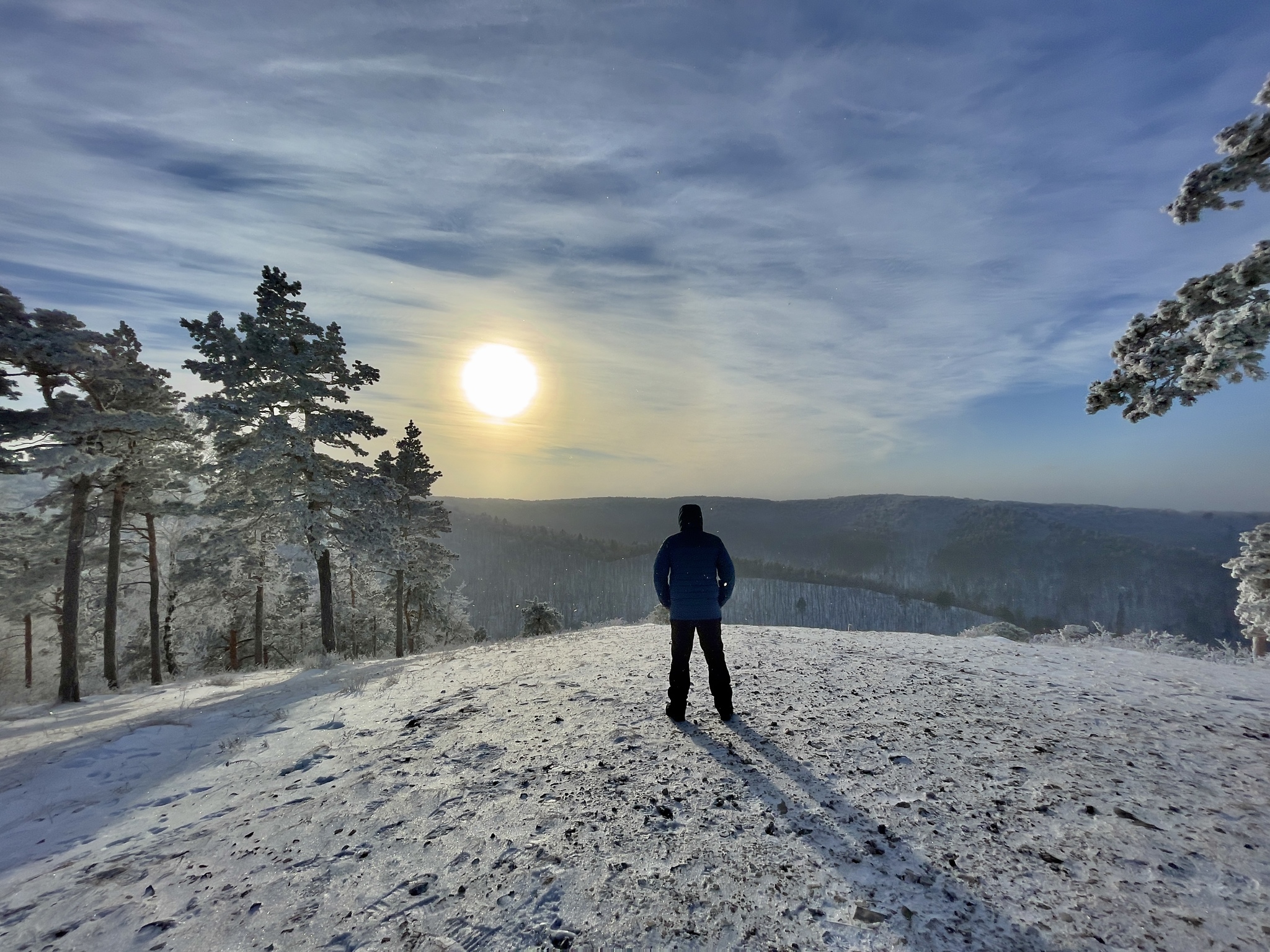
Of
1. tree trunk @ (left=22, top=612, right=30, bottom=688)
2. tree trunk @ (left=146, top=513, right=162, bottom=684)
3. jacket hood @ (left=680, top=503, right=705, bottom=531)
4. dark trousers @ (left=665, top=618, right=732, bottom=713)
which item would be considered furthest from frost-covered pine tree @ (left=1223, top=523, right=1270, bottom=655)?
tree trunk @ (left=22, top=612, right=30, bottom=688)

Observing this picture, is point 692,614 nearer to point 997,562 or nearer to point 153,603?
point 153,603

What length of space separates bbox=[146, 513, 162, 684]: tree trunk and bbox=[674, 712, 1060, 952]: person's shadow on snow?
25.3m

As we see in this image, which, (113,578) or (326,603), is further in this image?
(326,603)

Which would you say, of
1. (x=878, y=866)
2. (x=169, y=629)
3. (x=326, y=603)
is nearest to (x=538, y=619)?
(x=326, y=603)

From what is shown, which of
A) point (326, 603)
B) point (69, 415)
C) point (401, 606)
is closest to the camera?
point (69, 415)

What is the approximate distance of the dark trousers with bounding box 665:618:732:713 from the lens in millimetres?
6156

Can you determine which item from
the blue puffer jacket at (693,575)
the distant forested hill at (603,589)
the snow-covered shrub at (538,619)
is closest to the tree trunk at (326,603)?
the snow-covered shrub at (538,619)

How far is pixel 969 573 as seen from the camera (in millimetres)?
179875

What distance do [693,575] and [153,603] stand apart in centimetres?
2520

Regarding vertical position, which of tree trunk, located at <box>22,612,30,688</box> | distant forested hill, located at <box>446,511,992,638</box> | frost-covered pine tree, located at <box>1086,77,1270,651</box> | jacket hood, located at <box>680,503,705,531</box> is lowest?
distant forested hill, located at <box>446,511,992,638</box>

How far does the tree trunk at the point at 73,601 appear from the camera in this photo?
15.0 meters

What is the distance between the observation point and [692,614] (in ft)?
20.3

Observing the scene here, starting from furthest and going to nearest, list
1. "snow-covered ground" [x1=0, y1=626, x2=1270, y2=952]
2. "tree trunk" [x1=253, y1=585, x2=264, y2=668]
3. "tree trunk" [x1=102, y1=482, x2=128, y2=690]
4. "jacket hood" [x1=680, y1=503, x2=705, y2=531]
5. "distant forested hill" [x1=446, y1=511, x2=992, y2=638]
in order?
"distant forested hill" [x1=446, y1=511, x2=992, y2=638] → "tree trunk" [x1=253, y1=585, x2=264, y2=668] → "tree trunk" [x1=102, y1=482, x2=128, y2=690] → "jacket hood" [x1=680, y1=503, x2=705, y2=531] → "snow-covered ground" [x1=0, y1=626, x2=1270, y2=952]

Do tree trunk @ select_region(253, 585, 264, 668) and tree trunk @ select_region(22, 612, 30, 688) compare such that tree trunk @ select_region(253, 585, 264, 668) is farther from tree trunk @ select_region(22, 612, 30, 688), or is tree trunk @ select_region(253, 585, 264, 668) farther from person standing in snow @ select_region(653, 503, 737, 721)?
person standing in snow @ select_region(653, 503, 737, 721)
